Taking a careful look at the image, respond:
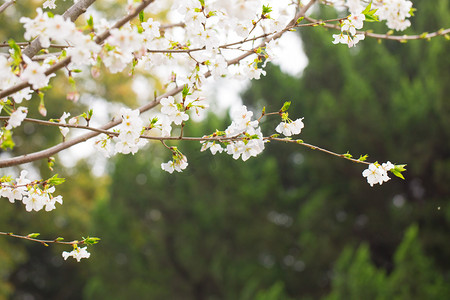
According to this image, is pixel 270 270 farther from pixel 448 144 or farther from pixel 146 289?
pixel 448 144

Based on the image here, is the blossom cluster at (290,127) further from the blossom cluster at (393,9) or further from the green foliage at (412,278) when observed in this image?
the green foliage at (412,278)

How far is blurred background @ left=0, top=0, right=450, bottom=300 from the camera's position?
6.70 m

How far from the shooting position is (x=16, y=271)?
34.5ft

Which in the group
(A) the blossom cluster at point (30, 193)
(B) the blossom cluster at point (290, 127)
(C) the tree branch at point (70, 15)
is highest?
(C) the tree branch at point (70, 15)

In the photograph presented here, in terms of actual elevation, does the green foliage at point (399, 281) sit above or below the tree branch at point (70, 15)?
below

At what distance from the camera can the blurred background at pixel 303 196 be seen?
6.70 metres

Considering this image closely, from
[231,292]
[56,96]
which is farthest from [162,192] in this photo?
[56,96]

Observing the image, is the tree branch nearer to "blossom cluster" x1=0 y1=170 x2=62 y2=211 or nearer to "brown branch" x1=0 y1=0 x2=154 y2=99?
"brown branch" x1=0 y1=0 x2=154 y2=99

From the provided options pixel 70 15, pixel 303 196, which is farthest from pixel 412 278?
pixel 70 15

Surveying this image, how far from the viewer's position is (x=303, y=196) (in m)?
7.54

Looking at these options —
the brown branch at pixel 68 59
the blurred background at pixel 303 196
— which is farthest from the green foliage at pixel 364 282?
the brown branch at pixel 68 59

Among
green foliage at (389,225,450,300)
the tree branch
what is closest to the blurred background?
green foliage at (389,225,450,300)

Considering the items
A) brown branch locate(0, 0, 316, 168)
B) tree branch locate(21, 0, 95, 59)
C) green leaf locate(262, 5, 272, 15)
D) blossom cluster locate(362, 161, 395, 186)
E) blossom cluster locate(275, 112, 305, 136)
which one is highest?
tree branch locate(21, 0, 95, 59)

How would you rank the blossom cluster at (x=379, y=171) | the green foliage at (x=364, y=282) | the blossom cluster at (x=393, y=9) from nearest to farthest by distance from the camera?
the blossom cluster at (x=379, y=171) < the blossom cluster at (x=393, y=9) < the green foliage at (x=364, y=282)
